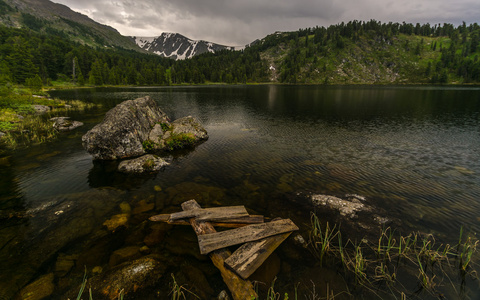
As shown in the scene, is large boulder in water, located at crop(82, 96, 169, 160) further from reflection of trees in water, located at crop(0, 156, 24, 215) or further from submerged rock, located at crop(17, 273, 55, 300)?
submerged rock, located at crop(17, 273, 55, 300)

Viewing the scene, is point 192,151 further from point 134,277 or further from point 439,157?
point 439,157

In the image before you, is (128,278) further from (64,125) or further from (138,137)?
(64,125)

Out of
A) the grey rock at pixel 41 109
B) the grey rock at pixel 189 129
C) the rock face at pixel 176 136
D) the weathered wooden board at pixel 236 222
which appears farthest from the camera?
the grey rock at pixel 41 109

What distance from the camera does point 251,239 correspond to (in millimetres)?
10227

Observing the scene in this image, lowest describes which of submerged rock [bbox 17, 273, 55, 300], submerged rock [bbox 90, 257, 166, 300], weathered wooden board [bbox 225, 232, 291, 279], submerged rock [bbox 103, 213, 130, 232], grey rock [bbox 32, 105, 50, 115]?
submerged rock [bbox 90, 257, 166, 300]

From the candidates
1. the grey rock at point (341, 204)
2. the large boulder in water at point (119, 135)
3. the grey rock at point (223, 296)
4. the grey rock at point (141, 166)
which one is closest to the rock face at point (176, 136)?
the large boulder in water at point (119, 135)

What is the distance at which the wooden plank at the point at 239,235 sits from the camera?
9844 mm

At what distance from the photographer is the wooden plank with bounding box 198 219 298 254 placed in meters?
9.84

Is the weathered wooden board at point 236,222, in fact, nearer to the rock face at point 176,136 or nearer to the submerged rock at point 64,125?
the rock face at point 176,136

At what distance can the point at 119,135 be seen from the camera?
78.1ft

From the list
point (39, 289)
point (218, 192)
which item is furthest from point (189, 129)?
point (39, 289)

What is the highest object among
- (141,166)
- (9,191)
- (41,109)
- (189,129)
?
(41,109)

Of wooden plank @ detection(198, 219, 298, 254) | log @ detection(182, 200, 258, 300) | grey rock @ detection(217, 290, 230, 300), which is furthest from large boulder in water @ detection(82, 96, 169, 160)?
grey rock @ detection(217, 290, 230, 300)

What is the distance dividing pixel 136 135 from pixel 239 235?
2200cm
